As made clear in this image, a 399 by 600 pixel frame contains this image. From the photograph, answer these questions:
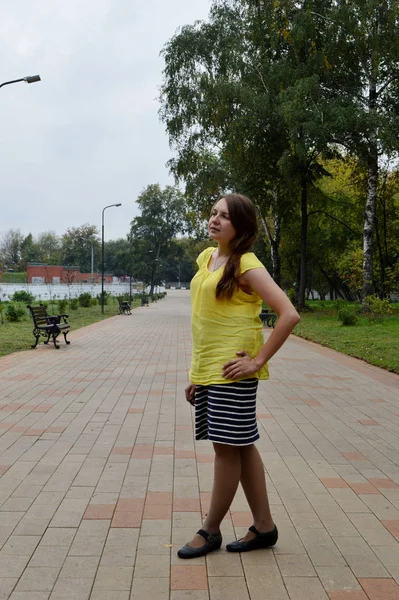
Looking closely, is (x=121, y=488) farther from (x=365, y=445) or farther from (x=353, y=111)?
(x=353, y=111)

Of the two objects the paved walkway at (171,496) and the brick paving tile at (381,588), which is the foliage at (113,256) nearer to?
the paved walkway at (171,496)

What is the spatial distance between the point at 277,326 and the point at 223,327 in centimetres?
24

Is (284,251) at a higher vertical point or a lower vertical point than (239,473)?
higher

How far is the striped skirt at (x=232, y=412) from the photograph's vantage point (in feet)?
9.22

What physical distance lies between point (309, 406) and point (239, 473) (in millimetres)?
4220

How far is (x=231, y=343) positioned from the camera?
2783mm

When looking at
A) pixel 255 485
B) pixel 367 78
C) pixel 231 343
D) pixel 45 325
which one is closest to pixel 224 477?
pixel 255 485

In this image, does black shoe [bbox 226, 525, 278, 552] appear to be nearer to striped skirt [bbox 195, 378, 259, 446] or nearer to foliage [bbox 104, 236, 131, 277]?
striped skirt [bbox 195, 378, 259, 446]

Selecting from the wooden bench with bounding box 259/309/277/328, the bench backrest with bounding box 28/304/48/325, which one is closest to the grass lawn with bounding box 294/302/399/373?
the wooden bench with bounding box 259/309/277/328

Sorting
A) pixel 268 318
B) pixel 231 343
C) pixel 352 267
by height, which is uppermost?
pixel 352 267

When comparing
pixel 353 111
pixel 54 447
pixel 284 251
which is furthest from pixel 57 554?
pixel 284 251

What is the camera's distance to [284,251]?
121 feet

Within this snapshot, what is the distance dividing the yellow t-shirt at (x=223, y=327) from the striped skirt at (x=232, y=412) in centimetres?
5

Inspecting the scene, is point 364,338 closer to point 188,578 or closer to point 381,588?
point 381,588
